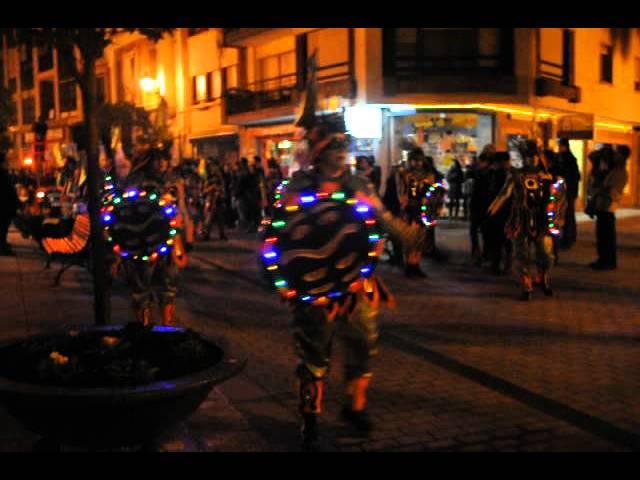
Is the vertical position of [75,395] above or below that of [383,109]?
below

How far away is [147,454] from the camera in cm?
410

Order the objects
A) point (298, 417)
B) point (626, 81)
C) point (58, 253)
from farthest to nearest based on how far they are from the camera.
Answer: point (626, 81) < point (58, 253) < point (298, 417)

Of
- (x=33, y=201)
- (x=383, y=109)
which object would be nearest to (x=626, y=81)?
(x=383, y=109)

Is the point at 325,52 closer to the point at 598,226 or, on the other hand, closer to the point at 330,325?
the point at 598,226

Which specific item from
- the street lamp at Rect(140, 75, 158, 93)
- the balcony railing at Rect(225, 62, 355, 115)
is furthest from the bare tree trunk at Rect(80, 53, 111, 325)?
the street lamp at Rect(140, 75, 158, 93)

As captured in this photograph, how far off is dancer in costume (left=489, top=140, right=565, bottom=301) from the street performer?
4.53 m

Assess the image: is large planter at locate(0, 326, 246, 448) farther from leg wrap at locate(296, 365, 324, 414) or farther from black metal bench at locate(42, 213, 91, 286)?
black metal bench at locate(42, 213, 91, 286)

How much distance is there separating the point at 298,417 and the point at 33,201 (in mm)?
18991

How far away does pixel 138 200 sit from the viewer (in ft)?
21.7

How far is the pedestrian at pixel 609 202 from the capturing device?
11.6m

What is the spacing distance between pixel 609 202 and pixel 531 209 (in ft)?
10.9

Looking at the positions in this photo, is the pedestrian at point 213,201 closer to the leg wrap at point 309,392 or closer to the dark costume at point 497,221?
the dark costume at point 497,221

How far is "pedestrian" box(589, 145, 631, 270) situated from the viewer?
11594 mm

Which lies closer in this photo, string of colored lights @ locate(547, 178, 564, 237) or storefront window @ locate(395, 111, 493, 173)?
string of colored lights @ locate(547, 178, 564, 237)
